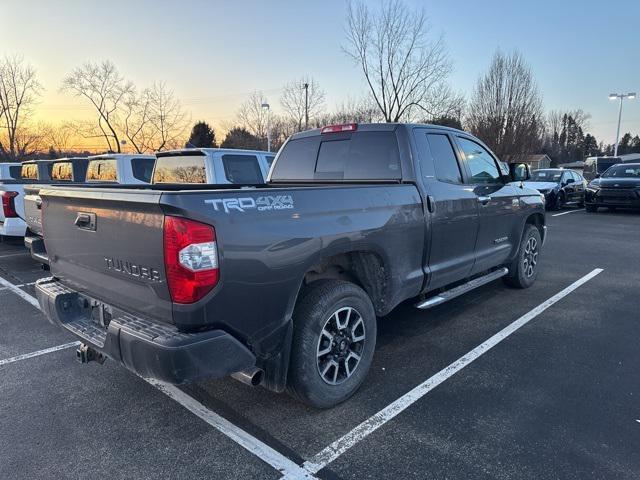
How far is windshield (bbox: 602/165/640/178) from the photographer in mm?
15867

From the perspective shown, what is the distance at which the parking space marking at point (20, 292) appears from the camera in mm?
5734

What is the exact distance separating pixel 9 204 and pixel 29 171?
4188mm

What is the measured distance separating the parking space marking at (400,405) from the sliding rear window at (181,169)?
4893 millimetres

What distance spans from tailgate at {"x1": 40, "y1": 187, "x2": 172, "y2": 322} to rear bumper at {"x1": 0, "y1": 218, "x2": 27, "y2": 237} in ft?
18.3

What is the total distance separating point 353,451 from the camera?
2713 millimetres

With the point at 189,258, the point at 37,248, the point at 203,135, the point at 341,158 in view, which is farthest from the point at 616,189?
the point at 203,135

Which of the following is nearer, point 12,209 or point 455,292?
point 455,292

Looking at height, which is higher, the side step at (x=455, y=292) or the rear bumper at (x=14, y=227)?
the rear bumper at (x=14, y=227)

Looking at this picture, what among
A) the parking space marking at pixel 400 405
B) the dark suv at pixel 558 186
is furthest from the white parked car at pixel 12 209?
the dark suv at pixel 558 186

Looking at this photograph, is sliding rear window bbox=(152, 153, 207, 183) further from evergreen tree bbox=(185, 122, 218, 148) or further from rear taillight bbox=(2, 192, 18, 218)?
evergreen tree bbox=(185, 122, 218, 148)

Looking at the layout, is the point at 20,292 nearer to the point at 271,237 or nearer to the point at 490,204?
the point at 271,237

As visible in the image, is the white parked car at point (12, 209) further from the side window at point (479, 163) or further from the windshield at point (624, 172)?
the windshield at point (624, 172)

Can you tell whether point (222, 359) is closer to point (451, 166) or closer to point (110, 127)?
point (451, 166)

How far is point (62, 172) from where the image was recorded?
10047mm
